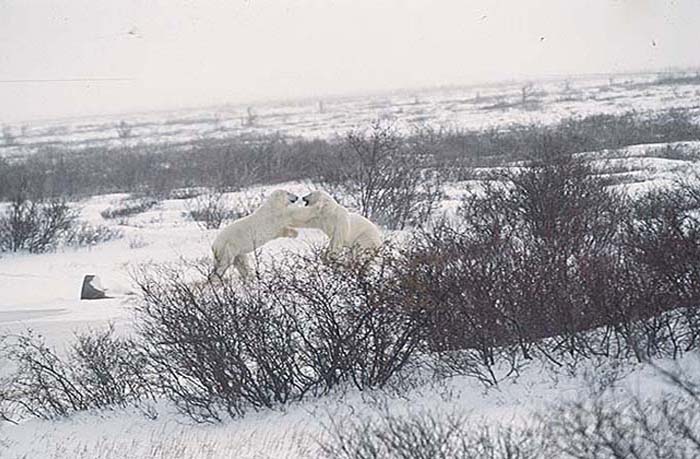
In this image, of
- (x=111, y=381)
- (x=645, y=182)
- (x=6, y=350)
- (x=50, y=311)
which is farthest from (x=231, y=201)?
(x=111, y=381)

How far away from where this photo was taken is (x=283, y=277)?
9531 mm

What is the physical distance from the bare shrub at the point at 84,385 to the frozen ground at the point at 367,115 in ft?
130

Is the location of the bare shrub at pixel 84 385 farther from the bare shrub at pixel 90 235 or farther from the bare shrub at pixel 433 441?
the bare shrub at pixel 90 235

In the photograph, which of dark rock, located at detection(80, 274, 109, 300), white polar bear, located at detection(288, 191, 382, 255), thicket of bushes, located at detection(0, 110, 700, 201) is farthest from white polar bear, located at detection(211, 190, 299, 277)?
thicket of bushes, located at detection(0, 110, 700, 201)

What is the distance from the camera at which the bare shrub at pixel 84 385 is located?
9805mm

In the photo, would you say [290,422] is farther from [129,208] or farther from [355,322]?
[129,208]

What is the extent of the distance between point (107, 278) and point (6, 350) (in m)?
5.12

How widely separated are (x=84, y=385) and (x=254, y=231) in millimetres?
4454

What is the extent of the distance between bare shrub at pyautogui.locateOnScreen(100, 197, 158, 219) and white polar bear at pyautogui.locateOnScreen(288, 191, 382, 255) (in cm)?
1794

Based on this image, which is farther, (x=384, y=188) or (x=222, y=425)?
(x=384, y=188)

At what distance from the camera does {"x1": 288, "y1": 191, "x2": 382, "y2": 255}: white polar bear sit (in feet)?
45.1

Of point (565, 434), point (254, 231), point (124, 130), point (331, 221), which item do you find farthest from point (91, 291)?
point (124, 130)

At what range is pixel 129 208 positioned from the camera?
32844 mm

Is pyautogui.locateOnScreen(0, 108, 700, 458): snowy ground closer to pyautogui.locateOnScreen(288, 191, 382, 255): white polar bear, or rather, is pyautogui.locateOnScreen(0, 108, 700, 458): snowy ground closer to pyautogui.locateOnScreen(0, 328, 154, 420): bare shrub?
pyautogui.locateOnScreen(0, 328, 154, 420): bare shrub
